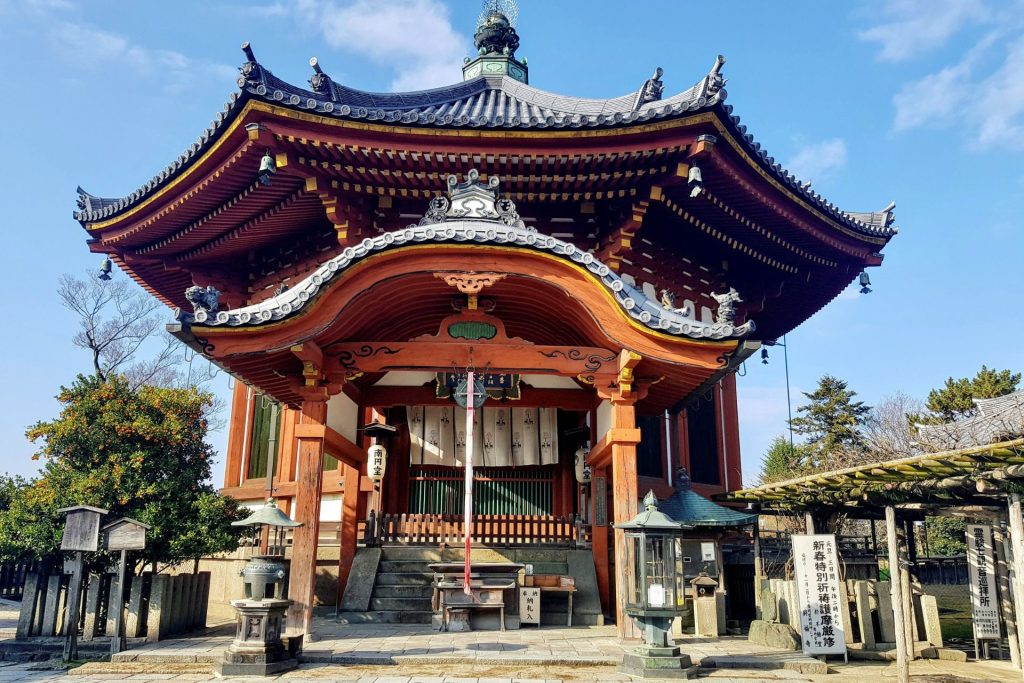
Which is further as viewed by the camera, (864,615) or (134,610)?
(864,615)

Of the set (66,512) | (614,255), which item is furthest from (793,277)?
(66,512)

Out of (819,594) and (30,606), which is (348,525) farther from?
(819,594)

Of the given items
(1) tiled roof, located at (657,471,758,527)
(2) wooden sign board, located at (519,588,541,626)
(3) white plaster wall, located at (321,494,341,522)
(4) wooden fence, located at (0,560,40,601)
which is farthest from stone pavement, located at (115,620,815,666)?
(4) wooden fence, located at (0,560,40,601)

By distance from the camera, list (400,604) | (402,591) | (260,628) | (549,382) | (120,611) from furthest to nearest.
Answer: (549,382), (402,591), (400,604), (120,611), (260,628)

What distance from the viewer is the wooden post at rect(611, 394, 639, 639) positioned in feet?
33.1

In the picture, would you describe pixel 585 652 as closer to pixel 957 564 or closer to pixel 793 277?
pixel 793 277

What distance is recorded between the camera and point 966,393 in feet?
86.1

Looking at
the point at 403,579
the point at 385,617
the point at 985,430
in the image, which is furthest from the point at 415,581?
the point at 985,430

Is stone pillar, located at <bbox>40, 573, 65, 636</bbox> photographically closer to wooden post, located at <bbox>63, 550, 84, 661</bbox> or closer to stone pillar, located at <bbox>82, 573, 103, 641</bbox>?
stone pillar, located at <bbox>82, 573, 103, 641</bbox>

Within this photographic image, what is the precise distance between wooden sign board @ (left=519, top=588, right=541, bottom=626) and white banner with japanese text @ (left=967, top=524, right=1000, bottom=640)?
6486mm

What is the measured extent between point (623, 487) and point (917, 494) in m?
3.65

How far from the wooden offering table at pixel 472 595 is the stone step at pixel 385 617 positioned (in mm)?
830

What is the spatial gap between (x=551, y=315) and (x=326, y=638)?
5.61 m

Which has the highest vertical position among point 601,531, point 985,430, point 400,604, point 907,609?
point 985,430
